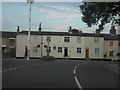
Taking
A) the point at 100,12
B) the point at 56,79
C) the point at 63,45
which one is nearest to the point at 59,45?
the point at 63,45

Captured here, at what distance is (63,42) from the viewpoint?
84.4 metres

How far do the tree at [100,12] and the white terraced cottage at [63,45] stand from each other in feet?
144

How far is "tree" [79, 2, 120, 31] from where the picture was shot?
33.9 m

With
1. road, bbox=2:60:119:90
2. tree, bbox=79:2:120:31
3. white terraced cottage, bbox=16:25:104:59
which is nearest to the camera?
road, bbox=2:60:119:90

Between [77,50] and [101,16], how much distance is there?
47826 millimetres

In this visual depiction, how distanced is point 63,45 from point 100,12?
48.8 meters

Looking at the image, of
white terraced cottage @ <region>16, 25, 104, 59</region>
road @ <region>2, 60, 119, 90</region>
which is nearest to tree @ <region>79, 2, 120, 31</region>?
road @ <region>2, 60, 119, 90</region>

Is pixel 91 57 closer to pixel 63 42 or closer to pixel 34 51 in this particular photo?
pixel 63 42

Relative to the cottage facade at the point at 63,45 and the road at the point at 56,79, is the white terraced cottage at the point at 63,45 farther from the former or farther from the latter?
the road at the point at 56,79

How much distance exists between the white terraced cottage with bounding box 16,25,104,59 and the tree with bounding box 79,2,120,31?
43.9 meters

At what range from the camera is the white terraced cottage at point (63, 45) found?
274 feet

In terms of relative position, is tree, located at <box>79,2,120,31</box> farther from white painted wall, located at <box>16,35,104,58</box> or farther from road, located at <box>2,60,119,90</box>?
white painted wall, located at <box>16,35,104,58</box>

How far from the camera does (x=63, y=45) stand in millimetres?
84062

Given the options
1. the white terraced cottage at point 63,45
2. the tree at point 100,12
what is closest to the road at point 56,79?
the tree at point 100,12
